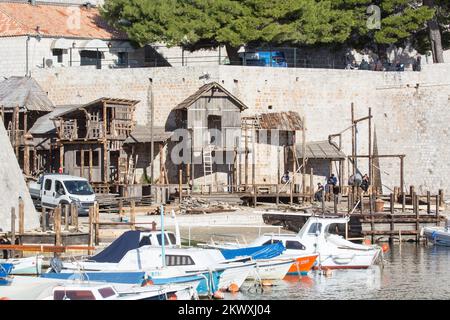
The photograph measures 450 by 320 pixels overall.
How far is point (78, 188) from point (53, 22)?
15.5 meters

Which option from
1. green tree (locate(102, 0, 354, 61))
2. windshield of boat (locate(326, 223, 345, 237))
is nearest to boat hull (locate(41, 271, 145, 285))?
windshield of boat (locate(326, 223, 345, 237))

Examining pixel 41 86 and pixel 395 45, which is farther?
pixel 395 45

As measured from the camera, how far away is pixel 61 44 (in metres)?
63.4

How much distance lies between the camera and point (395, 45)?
67375 millimetres

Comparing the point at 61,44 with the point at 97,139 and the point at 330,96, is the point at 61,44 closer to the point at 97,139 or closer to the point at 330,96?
the point at 97,139

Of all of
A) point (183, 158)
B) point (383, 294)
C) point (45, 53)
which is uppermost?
point (45, 53)

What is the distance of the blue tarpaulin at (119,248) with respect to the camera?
116 feet

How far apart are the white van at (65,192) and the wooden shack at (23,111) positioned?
5.55 metres

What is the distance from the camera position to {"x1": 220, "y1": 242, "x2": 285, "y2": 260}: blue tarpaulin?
123 feet

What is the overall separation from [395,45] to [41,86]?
18805 mm

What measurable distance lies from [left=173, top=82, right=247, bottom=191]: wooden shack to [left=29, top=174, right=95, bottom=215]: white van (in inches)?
261
